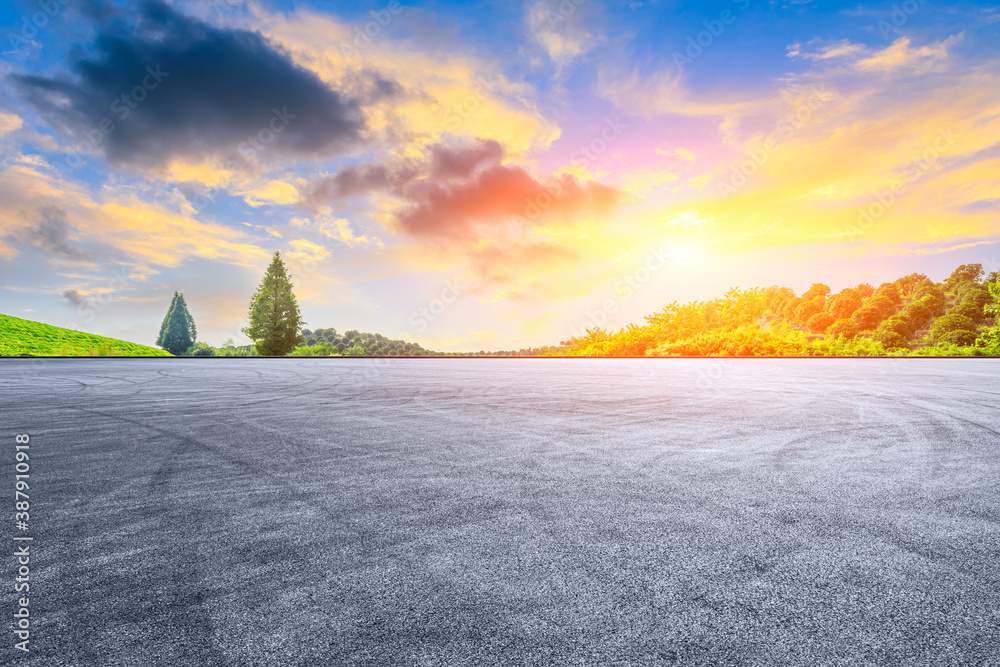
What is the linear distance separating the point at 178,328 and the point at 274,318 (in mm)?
22378

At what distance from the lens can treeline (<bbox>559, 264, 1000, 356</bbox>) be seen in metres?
27.9

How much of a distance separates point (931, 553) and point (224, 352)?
41473 millimetres

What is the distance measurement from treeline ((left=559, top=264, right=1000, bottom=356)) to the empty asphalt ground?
2544 centimetres

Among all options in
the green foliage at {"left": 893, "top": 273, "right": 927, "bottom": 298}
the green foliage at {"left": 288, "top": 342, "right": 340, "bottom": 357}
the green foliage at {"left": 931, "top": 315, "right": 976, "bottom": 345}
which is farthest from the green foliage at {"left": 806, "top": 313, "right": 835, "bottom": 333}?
the green foliage at {"left": 288, "top": 342, "right": 340, "bottom": 357}

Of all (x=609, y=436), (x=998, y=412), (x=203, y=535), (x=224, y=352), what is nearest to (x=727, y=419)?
(x=609, y=436)

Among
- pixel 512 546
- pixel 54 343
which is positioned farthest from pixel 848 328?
pixel 54 343

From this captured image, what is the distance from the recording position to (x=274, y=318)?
3603 centimetres

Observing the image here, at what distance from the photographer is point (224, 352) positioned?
121ft

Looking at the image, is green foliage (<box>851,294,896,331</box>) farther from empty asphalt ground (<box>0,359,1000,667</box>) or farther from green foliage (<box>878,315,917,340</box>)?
empty asphalt ground (<box>0,359,1000,667</box>)

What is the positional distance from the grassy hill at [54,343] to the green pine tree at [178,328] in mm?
14202

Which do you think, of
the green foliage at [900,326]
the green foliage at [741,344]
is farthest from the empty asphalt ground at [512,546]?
the green foliage at [900,326]

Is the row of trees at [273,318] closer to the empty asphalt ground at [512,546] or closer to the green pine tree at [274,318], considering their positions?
the green pine tree at [274,318]

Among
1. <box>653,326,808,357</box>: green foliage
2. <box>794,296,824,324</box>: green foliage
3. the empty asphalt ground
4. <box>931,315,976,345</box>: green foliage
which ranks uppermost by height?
<box>794,296,824,324</box>: green foliage

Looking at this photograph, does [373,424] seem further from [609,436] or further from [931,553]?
[931,553]
